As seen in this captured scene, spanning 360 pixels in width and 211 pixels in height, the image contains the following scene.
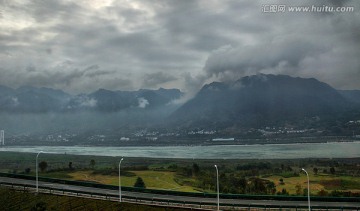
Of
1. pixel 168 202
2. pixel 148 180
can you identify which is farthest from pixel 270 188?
pixel 168 202

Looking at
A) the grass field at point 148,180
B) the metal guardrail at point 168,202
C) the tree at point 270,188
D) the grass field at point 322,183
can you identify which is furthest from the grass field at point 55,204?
the grass field at point 322,183

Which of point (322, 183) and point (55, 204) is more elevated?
point (55, 204)

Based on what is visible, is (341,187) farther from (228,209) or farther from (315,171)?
(228,209)

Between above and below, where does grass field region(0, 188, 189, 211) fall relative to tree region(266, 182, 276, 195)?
above

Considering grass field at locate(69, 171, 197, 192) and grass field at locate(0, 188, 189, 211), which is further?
grass field at locate(69, 171, 197, 192)

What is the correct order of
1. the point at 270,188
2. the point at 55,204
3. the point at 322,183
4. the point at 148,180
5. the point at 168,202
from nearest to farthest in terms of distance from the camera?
the point at 168,202 → the point at 55,204 → the point at 270,188 → the point at 148,180 → the point at 322,183

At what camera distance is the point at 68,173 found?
114000 mm

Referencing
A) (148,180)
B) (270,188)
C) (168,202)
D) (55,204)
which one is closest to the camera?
(168,202)

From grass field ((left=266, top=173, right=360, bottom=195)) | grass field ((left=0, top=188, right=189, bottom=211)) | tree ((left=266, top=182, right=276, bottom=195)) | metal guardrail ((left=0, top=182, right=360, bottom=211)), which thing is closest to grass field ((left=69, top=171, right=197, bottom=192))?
tree ((left=266, top=182, right=276, bottom=195))

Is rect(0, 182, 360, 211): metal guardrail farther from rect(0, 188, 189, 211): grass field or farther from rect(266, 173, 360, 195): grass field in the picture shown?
rect(266, 173, 360, 195): grass field

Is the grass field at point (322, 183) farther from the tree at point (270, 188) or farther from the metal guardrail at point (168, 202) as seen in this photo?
the metal guardrail at point (168, 202)

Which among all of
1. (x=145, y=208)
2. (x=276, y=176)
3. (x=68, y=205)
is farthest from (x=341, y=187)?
(x=68, y=205)

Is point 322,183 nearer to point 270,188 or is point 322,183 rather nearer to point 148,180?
point 270,188

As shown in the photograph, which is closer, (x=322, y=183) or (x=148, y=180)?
(x=148, y=180)
